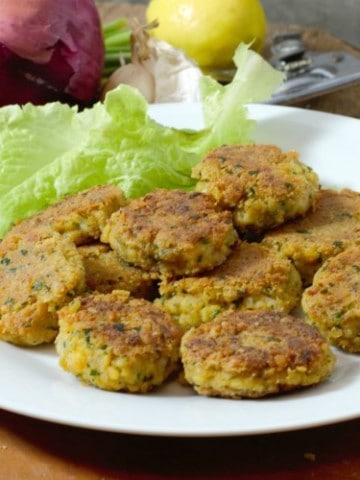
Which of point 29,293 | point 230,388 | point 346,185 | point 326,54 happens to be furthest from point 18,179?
point 326,54

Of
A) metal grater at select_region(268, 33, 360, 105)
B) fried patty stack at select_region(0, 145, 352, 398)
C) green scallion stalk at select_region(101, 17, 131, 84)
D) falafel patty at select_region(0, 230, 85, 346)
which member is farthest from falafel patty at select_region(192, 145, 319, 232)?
green scallion stalk at select_region(101, 17, 131, 84)

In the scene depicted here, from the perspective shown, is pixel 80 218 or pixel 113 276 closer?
pixel 113 276

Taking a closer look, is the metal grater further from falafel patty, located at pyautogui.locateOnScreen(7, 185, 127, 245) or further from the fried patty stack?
falafel patty, located at pyautogui.locateOnScreen(7, 185, 127, 245)

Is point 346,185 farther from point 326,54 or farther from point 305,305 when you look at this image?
point 326,54

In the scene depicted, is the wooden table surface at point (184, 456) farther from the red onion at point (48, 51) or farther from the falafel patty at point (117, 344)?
the red onion at point (48, 51)

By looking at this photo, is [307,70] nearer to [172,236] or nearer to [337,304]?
[172,236]

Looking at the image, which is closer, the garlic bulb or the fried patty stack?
the fried patty stack

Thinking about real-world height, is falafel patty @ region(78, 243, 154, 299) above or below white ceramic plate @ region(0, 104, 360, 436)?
below

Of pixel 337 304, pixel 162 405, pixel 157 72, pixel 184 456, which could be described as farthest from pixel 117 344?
pixel 157 72
